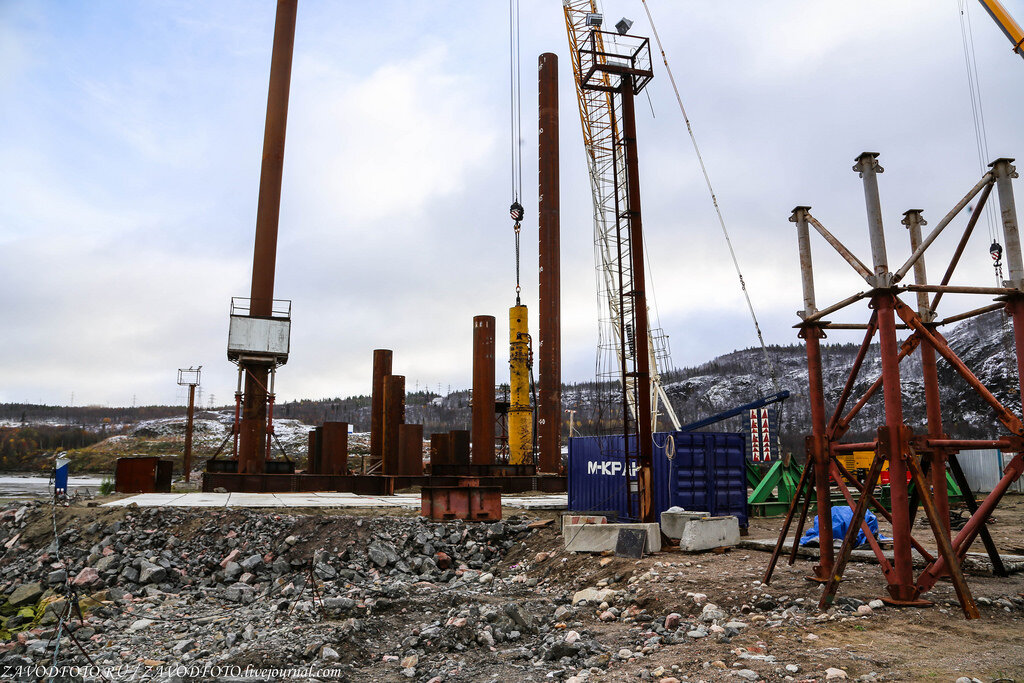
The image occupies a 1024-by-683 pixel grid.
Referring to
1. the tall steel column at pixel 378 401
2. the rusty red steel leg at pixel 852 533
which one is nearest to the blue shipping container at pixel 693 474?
the rusty red steel leg at pixel 852 533

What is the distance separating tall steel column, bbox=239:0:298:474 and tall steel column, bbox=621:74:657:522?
15.4 m

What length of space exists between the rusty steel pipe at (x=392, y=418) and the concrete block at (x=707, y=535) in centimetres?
1370

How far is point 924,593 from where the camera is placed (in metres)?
7.77

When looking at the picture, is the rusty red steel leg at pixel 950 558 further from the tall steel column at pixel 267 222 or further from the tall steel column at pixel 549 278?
the tall steel column at pixel 267 222

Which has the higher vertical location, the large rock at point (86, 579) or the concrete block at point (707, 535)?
the concrete block at point (707, 535)

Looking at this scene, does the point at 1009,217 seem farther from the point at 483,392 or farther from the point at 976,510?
the point at 483,392

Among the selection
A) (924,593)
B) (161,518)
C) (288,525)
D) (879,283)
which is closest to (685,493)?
(924,593)

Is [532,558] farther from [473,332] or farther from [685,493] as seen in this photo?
[473,332]

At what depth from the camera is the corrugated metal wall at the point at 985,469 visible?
29438 mm

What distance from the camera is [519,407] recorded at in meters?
26.5

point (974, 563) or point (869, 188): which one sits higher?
point (869, 188)

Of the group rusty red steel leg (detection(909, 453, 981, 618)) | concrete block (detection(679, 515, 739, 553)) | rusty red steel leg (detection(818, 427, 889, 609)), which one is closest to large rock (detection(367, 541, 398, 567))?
concrete block (detection(679, 515, 739, 553))

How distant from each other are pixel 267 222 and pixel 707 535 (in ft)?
68.0

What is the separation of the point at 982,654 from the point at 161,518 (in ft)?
48.1
